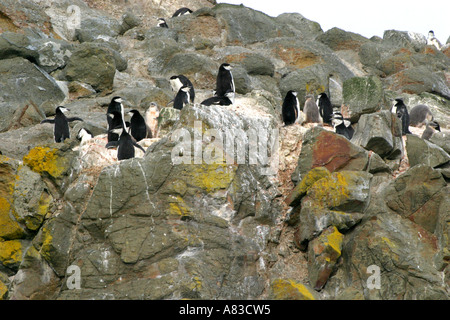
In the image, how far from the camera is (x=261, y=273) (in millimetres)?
9547

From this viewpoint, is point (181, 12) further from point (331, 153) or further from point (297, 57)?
point (331, 153)

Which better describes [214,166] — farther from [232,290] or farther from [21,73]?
[21,73]

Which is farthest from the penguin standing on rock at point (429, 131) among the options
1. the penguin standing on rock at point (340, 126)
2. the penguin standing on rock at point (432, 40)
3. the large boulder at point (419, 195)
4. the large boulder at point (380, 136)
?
the penguin standing on rock at point (432, 40)

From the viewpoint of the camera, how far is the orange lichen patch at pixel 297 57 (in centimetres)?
2445

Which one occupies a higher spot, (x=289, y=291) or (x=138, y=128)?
(x=138, y=128)

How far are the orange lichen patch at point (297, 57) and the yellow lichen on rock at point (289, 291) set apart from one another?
1748cm

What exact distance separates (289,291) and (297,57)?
18173 millimetres

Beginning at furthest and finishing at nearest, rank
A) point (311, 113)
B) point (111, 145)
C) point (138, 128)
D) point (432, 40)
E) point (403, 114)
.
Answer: point (432, 40) < point (403, 114) < point (311, 113) < point (138, 128) < point (111, 145)

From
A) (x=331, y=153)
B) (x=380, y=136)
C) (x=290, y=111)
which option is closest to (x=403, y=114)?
(x=290, y=111)

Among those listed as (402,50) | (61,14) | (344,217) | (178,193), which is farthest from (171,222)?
(402,50)

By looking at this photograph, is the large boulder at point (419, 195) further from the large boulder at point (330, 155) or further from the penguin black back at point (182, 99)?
the penguin black back at point (182, 99)

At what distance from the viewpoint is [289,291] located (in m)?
7.77

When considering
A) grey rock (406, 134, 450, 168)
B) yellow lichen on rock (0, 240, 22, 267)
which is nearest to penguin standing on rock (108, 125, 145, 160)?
yellow lichen on rock (0, 240, 22, 267)

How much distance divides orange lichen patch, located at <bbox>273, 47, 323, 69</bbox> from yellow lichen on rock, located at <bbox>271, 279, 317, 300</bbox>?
17.5m
